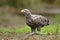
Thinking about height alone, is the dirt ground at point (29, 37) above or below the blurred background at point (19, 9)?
below

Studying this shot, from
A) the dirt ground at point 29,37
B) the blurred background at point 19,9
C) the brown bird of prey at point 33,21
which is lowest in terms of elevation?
the dirt ground at point 29,37

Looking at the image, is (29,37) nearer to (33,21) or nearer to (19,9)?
(33,21)

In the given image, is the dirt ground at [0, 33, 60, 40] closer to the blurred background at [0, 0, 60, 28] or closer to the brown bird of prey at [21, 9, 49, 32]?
the brown bird of prey at [21, 9, 49, 32]

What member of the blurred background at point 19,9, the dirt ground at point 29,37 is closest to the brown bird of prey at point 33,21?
the dirt ground at point 29,37

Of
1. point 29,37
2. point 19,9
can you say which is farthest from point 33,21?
point 19,9

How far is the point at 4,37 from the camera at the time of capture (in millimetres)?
9516

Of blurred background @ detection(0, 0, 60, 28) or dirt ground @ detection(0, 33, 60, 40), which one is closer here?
dirt ground @ detection(0, 33, 60, 40)

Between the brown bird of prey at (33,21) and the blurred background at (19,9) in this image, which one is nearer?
the brown bird of prey at (33,21)

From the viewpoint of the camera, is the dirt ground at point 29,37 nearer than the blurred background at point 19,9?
Yes

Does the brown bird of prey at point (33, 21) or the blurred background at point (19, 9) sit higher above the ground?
the blurred background at point (19, 9)

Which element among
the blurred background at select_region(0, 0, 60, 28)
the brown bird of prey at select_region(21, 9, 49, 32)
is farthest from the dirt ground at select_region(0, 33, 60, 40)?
the blurred background at select_region(0, 0, 60, 28)

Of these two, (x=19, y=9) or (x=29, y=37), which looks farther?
(x=19, y=9)

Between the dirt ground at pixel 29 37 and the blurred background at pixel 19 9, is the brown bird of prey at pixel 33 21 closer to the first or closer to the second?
the dirt ground at pixel 29 37

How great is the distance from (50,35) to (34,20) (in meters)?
0.67
